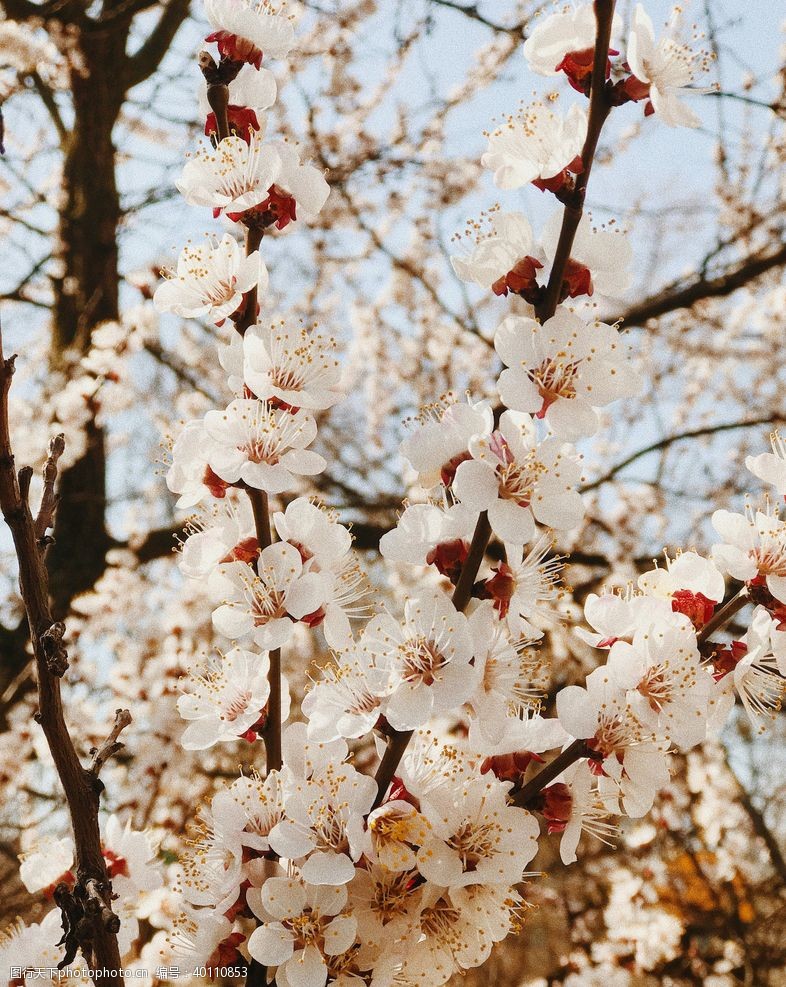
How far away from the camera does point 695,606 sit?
1.05m

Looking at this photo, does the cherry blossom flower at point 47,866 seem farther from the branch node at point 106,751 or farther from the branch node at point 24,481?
the branch node at point 24,481

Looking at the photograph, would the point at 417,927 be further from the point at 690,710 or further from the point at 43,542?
the point at 43,542

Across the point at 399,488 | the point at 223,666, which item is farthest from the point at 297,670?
the point at 223,666

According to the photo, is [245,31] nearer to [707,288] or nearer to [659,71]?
[659,71]

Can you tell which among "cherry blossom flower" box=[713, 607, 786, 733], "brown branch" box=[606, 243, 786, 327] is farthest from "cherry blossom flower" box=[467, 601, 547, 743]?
"brown branch" box=[606, 243, 786, 327]

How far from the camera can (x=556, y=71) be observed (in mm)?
1053

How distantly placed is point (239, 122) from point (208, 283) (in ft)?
0.73

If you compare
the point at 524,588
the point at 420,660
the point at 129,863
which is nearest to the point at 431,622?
the point at 420,660

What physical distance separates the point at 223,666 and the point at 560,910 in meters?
4.66

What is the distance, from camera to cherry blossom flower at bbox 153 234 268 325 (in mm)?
1147

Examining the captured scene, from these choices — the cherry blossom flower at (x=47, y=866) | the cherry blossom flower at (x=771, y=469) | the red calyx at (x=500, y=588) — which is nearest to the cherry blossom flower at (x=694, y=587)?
the cherry blossom flower at (x=771, y=469)

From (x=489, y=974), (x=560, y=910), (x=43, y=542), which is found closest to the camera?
(x=43, y=542)

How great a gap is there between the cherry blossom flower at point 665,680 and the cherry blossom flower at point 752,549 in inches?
4.0

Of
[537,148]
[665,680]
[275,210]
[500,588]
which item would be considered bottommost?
[665,680]
